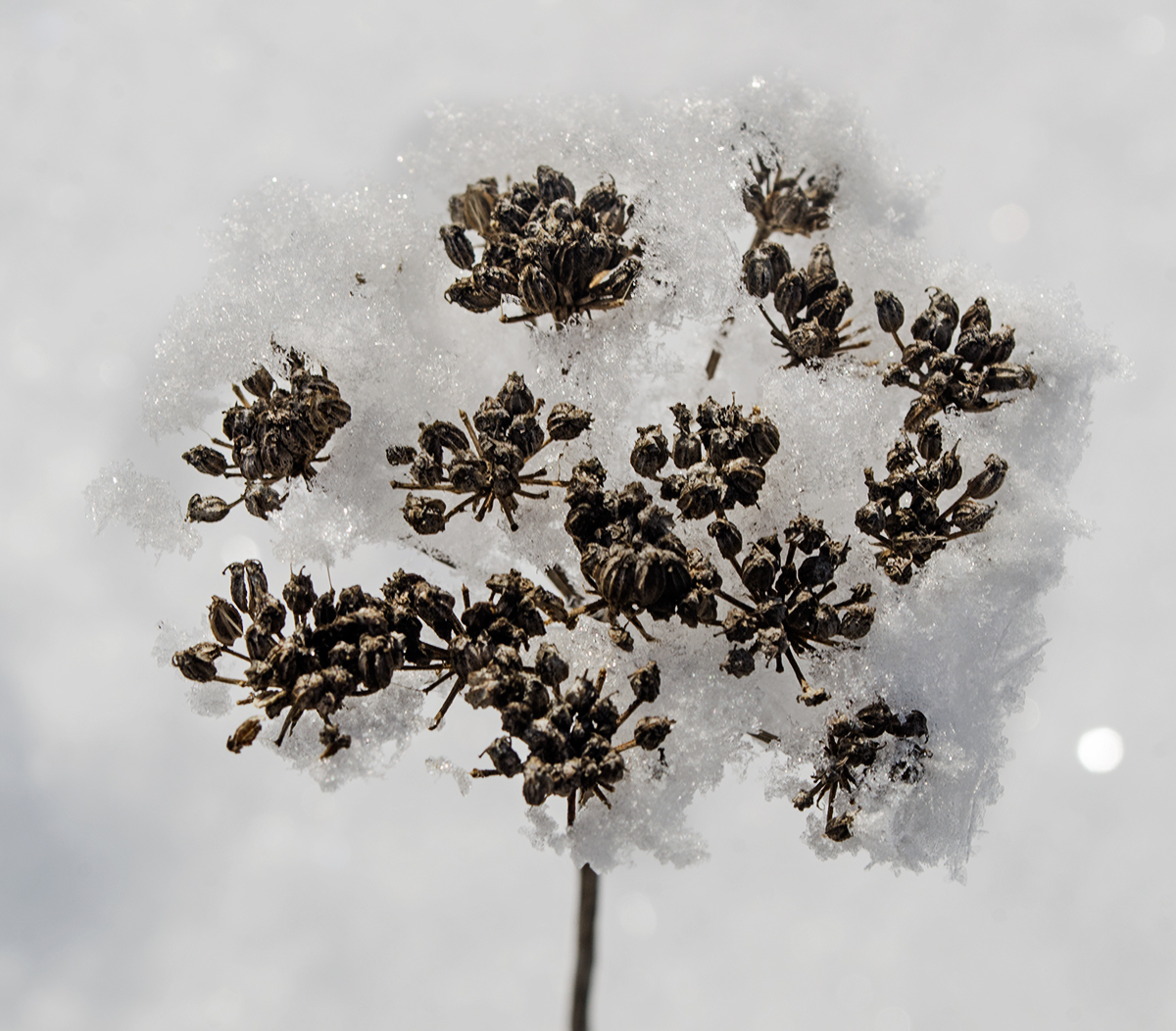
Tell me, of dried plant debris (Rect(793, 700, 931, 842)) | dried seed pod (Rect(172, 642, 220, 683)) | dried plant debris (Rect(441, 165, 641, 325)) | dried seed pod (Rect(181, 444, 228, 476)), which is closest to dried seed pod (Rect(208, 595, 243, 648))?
dried seed pod (Rect(172, 642, 220, 683))

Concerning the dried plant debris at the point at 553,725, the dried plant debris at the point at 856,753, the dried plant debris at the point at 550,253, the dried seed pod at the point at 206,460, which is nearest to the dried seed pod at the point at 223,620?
the dried seed pod at the point at 206,460

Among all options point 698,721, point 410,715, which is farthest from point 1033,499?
point 410,715

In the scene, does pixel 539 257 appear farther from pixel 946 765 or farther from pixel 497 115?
pixel 946 765

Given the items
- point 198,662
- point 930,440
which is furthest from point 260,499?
point 930,440

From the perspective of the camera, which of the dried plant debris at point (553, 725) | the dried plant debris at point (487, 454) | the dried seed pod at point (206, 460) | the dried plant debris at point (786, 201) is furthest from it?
the dried plant debris at point (786, 201)

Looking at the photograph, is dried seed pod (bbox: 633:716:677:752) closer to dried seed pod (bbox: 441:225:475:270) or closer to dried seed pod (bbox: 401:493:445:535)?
dried seed pod (bbox: 401:493:445:535)

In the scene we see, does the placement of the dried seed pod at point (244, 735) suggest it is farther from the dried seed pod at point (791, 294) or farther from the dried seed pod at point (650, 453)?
the dried seed pod at point (791, 294)
